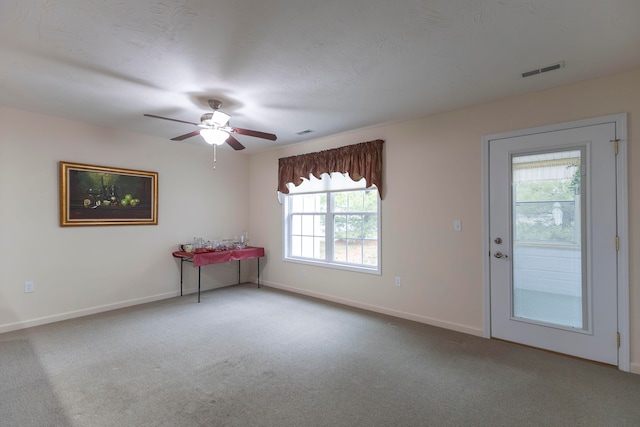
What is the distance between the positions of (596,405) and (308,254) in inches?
148

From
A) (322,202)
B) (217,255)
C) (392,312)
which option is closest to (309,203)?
(322,202)

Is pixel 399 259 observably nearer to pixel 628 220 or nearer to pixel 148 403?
pixel 628 220

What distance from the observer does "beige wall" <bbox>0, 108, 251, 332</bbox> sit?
11.6 feet

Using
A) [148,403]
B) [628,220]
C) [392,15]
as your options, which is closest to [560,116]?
[628,220]

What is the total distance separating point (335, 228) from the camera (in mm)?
4848

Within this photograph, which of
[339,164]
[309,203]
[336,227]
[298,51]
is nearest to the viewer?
[298,51]

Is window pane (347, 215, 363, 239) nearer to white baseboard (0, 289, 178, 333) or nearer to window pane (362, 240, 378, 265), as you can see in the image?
window pane (362, 240, 378, 265)

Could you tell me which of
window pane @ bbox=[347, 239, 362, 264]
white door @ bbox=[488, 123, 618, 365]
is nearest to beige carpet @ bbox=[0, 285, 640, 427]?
white door @ bbox=[488, 123, 618, 365]

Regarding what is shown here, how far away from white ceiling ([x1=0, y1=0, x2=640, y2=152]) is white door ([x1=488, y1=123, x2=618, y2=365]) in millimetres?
655

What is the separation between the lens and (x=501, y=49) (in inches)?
89.3

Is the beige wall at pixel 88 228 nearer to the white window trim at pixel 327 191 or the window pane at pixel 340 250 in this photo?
the white window trim at pixel 327 191

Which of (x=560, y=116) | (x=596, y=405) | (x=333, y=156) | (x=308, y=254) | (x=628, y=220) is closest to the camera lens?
(x=596, y=405)

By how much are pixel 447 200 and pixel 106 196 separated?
434cm

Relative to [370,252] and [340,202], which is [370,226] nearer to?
[370,252]
